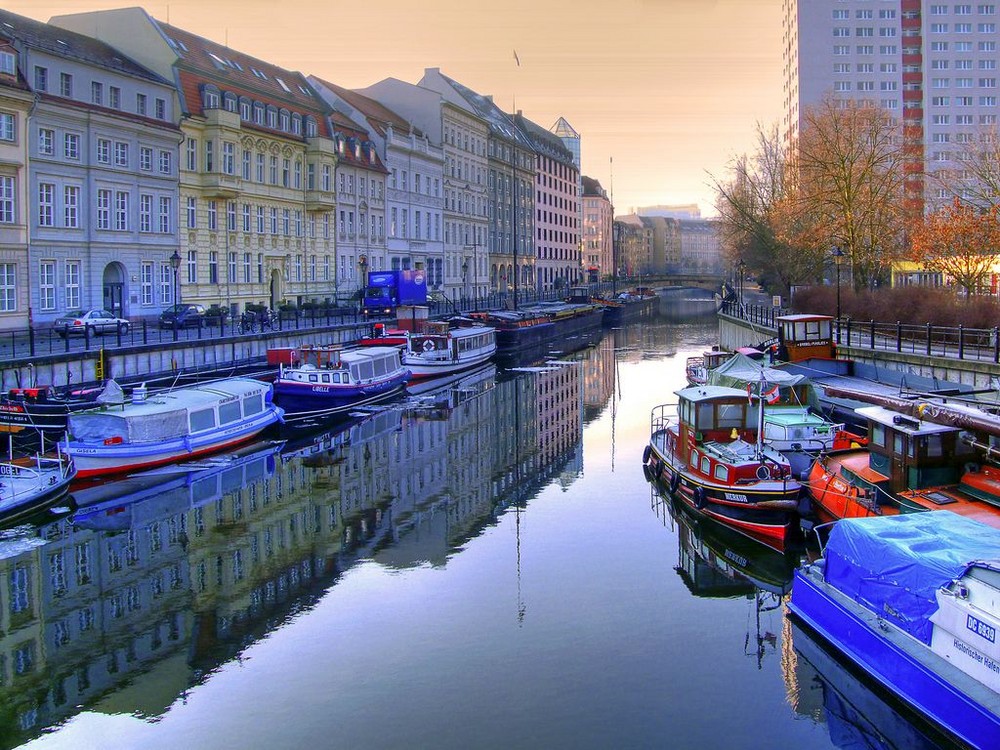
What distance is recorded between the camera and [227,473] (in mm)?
28594

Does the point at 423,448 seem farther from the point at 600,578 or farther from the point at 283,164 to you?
the point at 283,164

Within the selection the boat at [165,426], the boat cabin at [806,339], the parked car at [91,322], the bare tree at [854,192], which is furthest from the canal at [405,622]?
the bare tree at [854,192]

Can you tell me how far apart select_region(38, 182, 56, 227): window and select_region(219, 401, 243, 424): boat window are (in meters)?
15.1

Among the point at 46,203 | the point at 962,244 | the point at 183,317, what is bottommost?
the point at 183,317

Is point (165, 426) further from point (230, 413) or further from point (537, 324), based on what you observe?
point (537, 324)

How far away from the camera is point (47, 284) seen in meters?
41.5

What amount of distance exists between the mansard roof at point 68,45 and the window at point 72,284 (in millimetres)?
8682

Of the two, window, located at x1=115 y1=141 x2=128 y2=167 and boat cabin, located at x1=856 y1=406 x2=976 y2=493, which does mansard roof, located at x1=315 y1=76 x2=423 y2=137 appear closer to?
window, located at x1=115 y1=141 x2=128 y2=167

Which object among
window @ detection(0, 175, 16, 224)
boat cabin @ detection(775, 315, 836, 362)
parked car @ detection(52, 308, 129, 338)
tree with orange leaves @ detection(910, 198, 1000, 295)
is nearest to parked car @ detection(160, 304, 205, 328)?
parked car @ detection(52, 308, 129, 338)

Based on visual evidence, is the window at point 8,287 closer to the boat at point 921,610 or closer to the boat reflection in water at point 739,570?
the boat reflection in water at point 739,570

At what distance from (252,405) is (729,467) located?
17845 millimetres

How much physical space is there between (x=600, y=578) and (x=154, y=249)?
116ft

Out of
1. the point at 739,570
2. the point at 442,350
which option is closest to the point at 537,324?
the point at 442,350

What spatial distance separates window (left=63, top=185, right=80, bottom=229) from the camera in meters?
42.4
